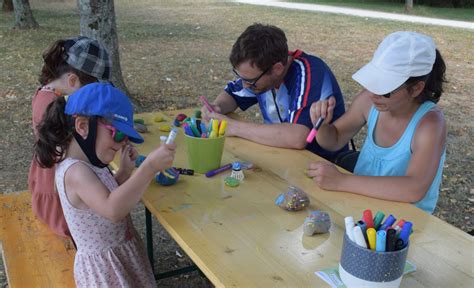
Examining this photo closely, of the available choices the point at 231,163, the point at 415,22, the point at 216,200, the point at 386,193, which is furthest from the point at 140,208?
the point at 415,22

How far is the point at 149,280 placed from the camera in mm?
2066

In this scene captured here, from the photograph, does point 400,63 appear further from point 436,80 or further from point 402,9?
point 402,9

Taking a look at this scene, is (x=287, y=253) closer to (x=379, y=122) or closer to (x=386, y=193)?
(x=386, y=193)

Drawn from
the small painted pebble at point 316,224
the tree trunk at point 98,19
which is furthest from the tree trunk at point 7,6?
the small painted pebble at point 316,224

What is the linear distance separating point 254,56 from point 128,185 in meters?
1.09

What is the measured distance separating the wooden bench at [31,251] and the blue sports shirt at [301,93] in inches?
50.0

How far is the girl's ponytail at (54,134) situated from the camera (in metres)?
1.80

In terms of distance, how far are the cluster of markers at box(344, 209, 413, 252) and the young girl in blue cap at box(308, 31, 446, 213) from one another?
2.01 feet

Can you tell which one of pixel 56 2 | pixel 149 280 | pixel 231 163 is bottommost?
pixel 56 2

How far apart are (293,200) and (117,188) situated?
0.61 m

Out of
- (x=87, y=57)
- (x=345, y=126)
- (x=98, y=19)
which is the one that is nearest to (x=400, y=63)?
(x=345, y=126)

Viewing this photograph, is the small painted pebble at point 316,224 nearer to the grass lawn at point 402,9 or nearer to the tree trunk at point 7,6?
the tree trunk at point 7,6

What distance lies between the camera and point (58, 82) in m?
2.54

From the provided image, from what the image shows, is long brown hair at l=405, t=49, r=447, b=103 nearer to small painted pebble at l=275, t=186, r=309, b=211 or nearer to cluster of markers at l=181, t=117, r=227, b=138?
small painted pebble at l=275, t=186, r=309, b=211
